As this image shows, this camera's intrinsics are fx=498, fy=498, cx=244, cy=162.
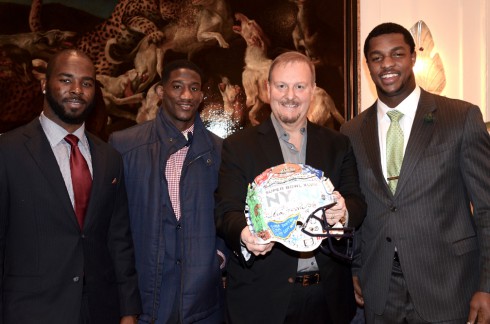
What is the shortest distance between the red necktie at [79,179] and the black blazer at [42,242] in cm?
3

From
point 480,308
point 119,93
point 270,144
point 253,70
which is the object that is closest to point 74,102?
point 270,144

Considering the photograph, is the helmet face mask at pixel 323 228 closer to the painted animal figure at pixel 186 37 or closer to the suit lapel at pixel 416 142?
the suit lapel at pixel 416 142

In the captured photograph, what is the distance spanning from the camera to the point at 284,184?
2.02 m

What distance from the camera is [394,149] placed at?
2.66 meters

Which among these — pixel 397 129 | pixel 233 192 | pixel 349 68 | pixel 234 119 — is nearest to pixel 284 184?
pixel 233 192

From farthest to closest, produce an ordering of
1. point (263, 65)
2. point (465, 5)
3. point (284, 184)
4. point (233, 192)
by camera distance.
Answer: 1. point (465, 5)
2. point (263, 65)
3. point (233, 192)
4. point (284, 184)

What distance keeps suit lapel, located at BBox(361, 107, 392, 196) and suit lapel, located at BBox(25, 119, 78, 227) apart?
1.57 metres

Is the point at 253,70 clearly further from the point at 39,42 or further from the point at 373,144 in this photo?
the point at 373,144

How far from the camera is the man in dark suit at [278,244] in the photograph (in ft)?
8.04

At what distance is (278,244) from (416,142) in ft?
2.92

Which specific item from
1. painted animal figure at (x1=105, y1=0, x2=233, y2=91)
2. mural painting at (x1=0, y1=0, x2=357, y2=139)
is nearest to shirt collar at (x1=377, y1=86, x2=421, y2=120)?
mural painting at (x1=0, y1=0, x2=357, y2=139)

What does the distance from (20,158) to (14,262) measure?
0.49 metres

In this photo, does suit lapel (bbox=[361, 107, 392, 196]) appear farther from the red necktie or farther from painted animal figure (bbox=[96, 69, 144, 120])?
painted animal figure (bbox=[96, 69, 144, 120])

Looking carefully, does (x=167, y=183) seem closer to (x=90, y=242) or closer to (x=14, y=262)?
(x=90, y=242)
